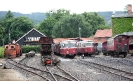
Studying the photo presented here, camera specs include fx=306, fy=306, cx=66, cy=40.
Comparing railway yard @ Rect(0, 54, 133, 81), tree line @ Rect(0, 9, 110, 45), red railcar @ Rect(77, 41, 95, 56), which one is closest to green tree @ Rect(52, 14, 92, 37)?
tree line @ Rect(0, 9, 110, 45)

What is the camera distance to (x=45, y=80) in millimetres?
18469

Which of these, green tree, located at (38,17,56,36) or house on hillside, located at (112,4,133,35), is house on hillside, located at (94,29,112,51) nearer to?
green tree, located at (38,17,56,36)

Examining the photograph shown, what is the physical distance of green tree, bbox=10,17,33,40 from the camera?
114512 mm

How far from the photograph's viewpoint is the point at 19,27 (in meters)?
116

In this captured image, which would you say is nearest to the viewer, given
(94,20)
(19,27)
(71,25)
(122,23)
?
(122,23)

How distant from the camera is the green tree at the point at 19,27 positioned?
11451 cm

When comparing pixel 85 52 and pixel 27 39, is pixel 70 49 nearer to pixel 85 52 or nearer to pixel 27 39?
pixel 85 52

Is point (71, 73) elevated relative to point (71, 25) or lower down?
lower down

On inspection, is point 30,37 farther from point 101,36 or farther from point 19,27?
point 101,36

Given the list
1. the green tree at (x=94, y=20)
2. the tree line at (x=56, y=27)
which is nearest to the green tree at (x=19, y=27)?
the tree line at (x=56, y=27)

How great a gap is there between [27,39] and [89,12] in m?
47.2

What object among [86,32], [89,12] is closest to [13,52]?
[86,32]

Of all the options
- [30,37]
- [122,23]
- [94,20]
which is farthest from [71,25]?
[122,23]

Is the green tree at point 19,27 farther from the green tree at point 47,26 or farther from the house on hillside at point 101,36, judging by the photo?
the house on hillside at point 101,36
